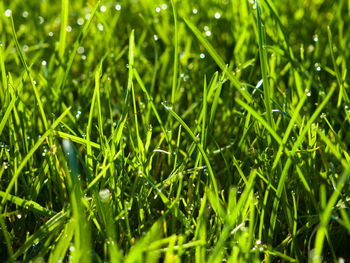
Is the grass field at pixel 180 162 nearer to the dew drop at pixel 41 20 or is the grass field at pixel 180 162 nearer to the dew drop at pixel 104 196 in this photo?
the dew drop at pixel 104 196

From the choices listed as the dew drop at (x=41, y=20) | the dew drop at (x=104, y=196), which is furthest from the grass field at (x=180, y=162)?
the dew drop at (x=41, y=20)

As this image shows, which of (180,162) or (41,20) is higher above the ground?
(41,20)

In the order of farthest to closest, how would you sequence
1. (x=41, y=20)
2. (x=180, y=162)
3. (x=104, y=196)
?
(x=41, y=20), (x=180, y=162), (x=104, y=196)

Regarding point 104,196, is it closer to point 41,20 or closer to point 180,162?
point 180,162

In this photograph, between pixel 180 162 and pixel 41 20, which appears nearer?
pixel 180 162

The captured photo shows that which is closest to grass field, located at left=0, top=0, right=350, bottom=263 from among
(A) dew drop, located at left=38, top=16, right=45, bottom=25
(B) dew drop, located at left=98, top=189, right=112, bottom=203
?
(B) dew drop, located at left=98, top=189, right=112, bottom=203

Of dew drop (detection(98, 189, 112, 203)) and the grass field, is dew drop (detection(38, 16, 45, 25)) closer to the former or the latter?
the grass field

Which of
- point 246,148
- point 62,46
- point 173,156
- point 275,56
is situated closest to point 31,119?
point 62,46

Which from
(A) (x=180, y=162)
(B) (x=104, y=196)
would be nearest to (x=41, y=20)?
(A) (x=180, y=162)

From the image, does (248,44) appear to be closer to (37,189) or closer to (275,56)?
(275,56)
